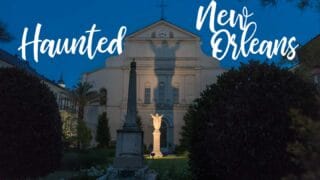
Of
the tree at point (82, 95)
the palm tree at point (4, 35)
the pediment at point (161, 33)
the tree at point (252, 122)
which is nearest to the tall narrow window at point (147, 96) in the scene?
the tree at point (82, 95)

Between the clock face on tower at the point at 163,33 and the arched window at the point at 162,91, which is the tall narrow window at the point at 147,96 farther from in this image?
the clock face on tower at the point at 163,33

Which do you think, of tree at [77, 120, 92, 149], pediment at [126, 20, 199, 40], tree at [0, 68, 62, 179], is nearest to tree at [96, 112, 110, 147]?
tree at [77, 120, 92, 149]

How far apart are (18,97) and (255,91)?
533cm

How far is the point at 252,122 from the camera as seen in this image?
29.5ft

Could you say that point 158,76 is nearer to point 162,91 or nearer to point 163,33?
point 162,91

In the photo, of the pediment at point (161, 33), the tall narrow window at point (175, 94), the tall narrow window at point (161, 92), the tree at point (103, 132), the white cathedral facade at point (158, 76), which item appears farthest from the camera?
the pediment at point (161, 33)

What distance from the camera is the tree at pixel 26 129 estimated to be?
10.3m

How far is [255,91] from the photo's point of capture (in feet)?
30.8

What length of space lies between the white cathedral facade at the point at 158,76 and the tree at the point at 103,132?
2347 millimetres

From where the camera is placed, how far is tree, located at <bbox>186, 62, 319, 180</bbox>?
8844mm

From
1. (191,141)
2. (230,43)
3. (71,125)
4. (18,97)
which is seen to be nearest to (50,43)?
(230,43)

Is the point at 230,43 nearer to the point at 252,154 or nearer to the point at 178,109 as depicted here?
the point at 252,154

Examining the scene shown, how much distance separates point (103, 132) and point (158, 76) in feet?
31.5

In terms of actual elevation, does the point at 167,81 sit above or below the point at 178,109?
above
